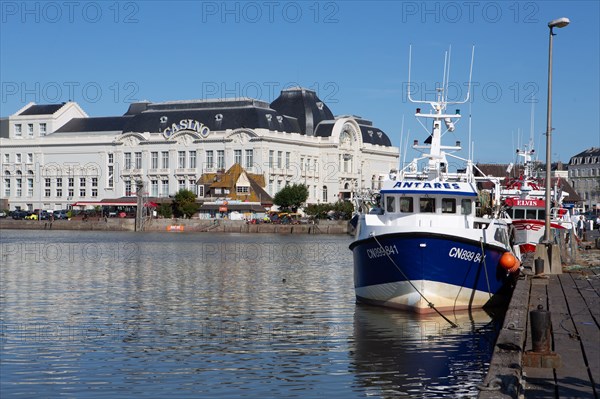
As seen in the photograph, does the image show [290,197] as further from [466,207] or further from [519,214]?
[466,207]

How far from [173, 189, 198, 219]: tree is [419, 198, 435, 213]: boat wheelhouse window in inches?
4959

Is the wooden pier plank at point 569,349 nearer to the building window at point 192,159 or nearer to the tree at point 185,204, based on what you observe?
the tree at point 185,204

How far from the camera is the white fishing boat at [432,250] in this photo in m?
32.4

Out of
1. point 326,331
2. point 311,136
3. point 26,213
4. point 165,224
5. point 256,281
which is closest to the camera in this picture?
point 326,331

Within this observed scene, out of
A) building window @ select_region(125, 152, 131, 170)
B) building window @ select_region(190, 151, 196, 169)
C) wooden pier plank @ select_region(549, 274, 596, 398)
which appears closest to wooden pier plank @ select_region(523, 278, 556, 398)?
wooden pier plank @ select_region(549, 274, 596, 398)

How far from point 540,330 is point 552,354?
457 millimetres

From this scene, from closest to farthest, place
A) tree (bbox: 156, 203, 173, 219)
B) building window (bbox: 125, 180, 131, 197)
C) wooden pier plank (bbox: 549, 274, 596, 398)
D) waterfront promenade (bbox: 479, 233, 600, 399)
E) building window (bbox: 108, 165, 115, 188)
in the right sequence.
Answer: waterfront promenade (bbox: 479, 233, 600, 399) < wooden pier plank (bbox: 549, 274, 596, 398) < tree (bbox: 156, 203, 173, 219) < building window (bbox: 125, 180, 131, 197) < building window (bbox: 108, 165, 115, 188)

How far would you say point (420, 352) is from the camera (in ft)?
86.2

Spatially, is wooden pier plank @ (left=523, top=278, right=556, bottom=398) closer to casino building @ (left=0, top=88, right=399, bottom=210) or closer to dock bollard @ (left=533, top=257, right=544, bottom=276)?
dock bollard @ (left=533, top=257, right=544, bottom=276)

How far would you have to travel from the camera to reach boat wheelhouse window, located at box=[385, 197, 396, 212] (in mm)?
35156

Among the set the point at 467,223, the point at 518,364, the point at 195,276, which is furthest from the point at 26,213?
the point at 518,364

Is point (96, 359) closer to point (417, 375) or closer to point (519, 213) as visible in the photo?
point (417, 375)

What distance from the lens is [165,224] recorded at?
488ft

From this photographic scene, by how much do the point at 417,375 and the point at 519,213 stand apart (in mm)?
32569
